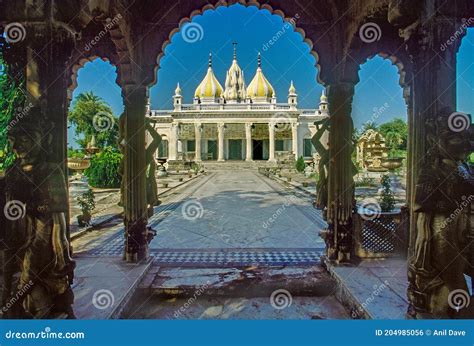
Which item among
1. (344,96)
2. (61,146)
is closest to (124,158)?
(61,146)

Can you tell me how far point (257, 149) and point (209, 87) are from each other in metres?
11.6

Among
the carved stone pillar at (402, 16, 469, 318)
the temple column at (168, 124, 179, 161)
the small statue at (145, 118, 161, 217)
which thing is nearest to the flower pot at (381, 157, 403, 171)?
the small statue at (145, 118, 161, 217)

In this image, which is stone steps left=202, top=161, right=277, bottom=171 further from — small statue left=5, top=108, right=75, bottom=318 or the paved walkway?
small statue left=5, top=108, right=75, bottom=318

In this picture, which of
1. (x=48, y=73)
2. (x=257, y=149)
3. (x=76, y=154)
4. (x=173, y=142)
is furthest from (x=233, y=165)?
(x=48, y=73)

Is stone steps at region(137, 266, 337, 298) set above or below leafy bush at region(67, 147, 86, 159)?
below

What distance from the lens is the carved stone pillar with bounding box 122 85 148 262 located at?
4320 mm

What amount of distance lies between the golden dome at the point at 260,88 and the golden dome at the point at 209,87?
15.3 ft

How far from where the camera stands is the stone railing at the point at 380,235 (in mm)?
4316

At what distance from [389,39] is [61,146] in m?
4.04

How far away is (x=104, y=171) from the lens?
615 inches

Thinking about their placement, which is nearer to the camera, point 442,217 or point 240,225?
point 442,217

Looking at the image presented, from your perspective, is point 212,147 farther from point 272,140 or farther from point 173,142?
point 272,140

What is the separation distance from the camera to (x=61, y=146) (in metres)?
2.41

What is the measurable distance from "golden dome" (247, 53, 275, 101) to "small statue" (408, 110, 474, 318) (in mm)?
48684
